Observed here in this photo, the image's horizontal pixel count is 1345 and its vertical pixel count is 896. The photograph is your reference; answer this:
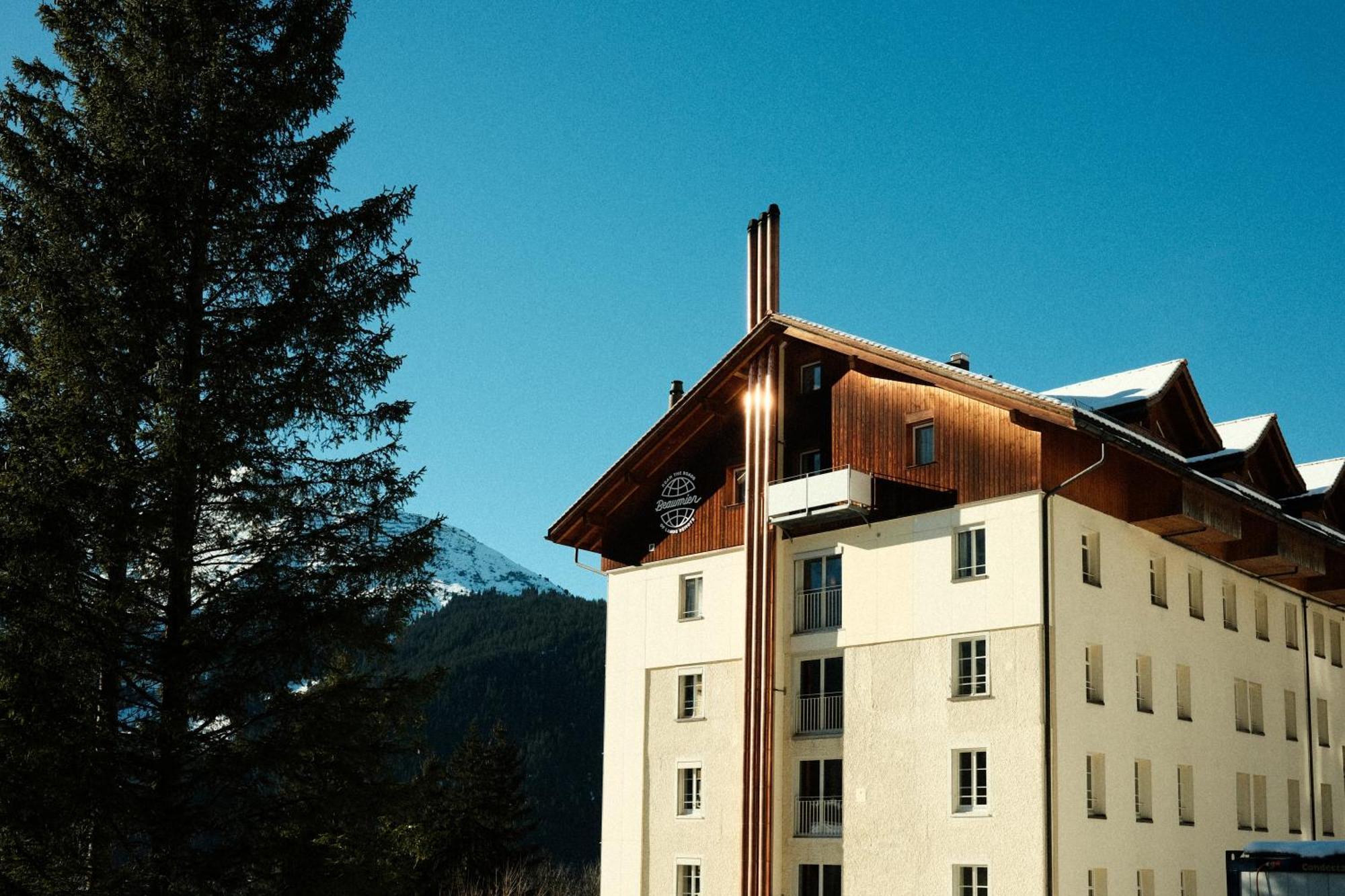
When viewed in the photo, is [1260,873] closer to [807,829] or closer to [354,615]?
[807,829]

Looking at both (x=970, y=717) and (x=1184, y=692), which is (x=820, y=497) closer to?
(x=970, y=717)

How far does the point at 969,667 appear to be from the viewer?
32.1m

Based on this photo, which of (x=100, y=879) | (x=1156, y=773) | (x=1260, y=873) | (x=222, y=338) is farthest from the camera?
(x=1156, y=773)

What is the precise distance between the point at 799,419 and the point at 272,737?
23.1m

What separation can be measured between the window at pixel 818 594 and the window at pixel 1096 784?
6.84 m

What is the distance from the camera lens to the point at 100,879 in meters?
14.8

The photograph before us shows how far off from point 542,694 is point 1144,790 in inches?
5585

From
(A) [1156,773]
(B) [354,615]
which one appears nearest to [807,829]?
(A) [1156,773]

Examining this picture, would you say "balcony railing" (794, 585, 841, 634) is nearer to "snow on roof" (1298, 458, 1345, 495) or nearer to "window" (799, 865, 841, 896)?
"window" (799, 865, 841, 896)

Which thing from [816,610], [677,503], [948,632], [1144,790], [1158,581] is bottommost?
[1144,790]

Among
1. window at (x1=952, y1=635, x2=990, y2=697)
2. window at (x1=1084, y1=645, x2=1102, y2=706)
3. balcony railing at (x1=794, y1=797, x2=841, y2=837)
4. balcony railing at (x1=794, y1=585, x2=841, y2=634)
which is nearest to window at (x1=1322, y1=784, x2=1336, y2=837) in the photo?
window at (x1=1084, y1=645, x2=1102, y2=706)

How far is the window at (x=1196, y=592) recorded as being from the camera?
36062mm

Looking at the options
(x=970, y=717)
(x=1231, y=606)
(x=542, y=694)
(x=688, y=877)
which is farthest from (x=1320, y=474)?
(x=542, y=694)

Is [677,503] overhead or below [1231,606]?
overhead
